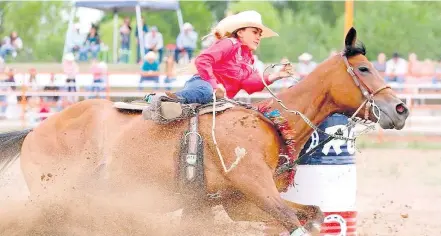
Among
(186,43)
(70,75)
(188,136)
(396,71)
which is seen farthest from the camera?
(186,43)

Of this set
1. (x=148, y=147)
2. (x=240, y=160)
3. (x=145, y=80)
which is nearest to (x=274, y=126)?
(x=240, y=160)

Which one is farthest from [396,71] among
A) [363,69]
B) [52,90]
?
[363,69]

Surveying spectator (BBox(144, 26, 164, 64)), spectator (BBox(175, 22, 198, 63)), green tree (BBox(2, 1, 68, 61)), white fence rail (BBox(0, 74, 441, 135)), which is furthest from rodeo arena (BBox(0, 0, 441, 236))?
green tree (BBox(2, 1, 68, 61))

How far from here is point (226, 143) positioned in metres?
6.12

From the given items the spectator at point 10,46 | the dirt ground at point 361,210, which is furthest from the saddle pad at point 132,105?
the spectator at point 10,46

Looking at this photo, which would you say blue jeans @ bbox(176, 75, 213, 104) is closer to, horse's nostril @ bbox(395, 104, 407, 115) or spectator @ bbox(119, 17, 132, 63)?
horse's nostril @ bbox(395, 104, 407, 115)

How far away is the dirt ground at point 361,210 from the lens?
6359 millimetres

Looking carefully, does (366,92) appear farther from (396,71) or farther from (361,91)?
(396,71)

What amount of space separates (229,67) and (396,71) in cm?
1222

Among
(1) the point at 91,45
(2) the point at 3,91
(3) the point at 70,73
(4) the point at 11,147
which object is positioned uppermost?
(4) the point at 11,147

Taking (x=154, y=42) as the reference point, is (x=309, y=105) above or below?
above

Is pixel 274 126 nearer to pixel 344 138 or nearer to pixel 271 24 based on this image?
pixel 344 138

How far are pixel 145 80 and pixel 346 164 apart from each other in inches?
430

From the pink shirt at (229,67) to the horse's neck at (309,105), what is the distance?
0.26 meters
